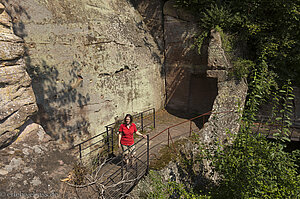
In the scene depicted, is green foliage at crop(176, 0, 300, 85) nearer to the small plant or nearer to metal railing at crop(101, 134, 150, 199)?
metal railing at crop(101, 134, 150, 199)

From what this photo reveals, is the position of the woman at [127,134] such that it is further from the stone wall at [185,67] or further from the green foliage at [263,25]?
the stone wall at [185,67]

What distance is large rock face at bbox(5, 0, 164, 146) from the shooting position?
204 inches

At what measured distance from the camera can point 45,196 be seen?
2768 mm

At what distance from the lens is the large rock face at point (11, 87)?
3.20 meters

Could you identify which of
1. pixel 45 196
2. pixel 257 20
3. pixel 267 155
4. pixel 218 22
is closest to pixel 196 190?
pixel 267 155

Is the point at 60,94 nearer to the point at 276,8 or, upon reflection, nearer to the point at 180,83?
the point at 180,83

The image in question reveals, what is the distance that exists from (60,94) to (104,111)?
1.65 meters

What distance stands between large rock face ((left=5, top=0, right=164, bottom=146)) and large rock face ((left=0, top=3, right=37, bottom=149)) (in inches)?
65.4

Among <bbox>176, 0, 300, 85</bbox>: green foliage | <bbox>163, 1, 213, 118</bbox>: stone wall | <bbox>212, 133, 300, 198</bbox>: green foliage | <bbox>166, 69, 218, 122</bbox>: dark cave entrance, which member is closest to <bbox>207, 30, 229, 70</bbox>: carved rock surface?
<bbox>176, 0, 300, 85</bbox>: green foliage

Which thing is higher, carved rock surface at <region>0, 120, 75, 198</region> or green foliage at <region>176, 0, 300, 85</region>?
green foliage at <region>176, 0, 300, 85</region>

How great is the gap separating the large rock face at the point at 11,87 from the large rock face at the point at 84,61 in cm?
166

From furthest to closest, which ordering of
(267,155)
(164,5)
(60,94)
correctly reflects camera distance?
(164,5), (60,94), (267,155)

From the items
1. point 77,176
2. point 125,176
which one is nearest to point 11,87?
point 77,176

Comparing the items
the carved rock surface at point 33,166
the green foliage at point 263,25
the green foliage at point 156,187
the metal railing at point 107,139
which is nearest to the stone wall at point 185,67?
the green foliage at point 263,25
